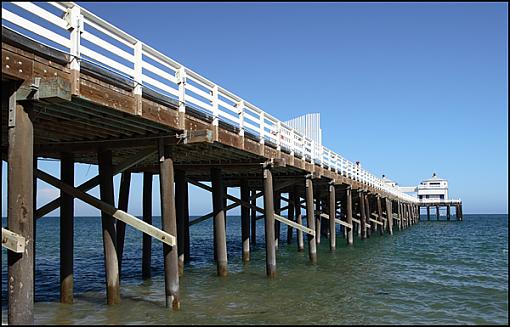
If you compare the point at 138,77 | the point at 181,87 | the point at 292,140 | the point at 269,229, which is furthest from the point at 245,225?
the point at 138,77

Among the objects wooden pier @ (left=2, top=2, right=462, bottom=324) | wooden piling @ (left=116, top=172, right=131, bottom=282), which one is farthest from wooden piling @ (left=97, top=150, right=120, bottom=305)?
wooden piling @ (left=116, top=172, right=131, bottom=282)

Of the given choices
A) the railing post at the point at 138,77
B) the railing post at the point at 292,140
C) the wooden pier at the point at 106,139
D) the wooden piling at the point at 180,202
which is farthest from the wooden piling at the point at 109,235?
the railing post at the point at 292,140

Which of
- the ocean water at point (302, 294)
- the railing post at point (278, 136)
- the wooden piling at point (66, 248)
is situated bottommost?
the ocean water at point (302, 294)

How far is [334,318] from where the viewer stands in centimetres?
918

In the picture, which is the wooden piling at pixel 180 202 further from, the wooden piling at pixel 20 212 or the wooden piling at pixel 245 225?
the wooden piling at pixel 20 212

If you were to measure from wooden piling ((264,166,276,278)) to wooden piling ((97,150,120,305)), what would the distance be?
500 cm

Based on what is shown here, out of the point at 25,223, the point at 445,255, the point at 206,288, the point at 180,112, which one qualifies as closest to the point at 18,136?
the point at 25,223

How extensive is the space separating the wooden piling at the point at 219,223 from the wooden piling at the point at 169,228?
5018mm

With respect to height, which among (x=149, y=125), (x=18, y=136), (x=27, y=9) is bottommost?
(x=18, y=136)

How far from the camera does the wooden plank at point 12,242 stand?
5.92m

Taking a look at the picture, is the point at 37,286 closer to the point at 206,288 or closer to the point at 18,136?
Answer: the point at 206,288

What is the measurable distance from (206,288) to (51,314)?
402 cm

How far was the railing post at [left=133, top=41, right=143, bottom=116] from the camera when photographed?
27.5ft

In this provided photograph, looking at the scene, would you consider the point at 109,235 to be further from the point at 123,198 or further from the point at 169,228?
the point at 123,198
